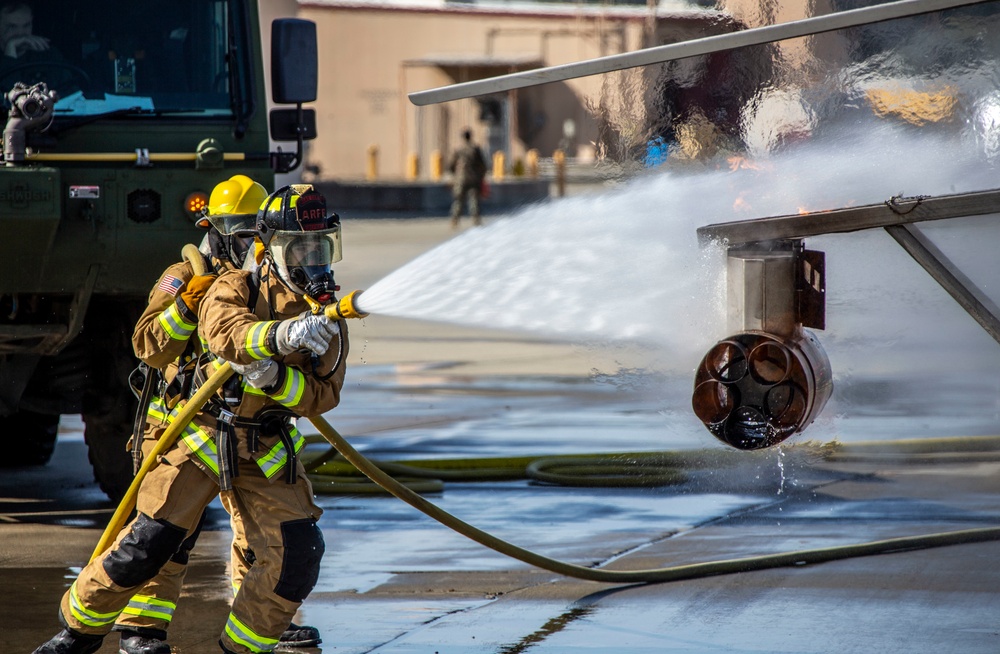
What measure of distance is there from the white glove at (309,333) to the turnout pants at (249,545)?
54 centimetres

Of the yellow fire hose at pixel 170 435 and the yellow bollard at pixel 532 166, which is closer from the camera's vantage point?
the yellow fire hose at pixel 170 435

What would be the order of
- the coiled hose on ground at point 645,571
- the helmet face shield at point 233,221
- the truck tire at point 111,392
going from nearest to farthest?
the helmet face shield at point 233,221 < the coiled hose on ground at point 645,571 < the truck tire at point 111,392

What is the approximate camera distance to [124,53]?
273 inches

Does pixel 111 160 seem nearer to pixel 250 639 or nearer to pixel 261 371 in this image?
pixel 261 371

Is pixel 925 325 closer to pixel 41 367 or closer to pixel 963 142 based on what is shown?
pixel 963 142

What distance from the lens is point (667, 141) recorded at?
16.4ft

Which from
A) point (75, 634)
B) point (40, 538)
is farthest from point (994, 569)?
point (40, 538)

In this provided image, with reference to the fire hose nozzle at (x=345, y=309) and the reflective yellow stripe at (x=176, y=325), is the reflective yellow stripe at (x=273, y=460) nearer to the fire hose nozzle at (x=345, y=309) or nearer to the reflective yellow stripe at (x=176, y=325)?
the reflective yellow stripe at (x=176, y=325)

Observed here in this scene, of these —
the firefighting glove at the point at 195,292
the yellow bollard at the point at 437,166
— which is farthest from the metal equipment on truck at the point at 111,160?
the yellow bollard at the point at 437,166

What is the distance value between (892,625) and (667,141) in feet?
6.09

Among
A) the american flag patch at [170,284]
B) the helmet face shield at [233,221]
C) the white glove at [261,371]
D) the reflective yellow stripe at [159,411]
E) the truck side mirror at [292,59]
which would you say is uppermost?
the truck side mirror at [292,59]

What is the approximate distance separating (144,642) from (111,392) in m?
2.46

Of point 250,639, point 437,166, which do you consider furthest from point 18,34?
point 437,166

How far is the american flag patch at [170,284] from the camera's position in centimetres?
472
